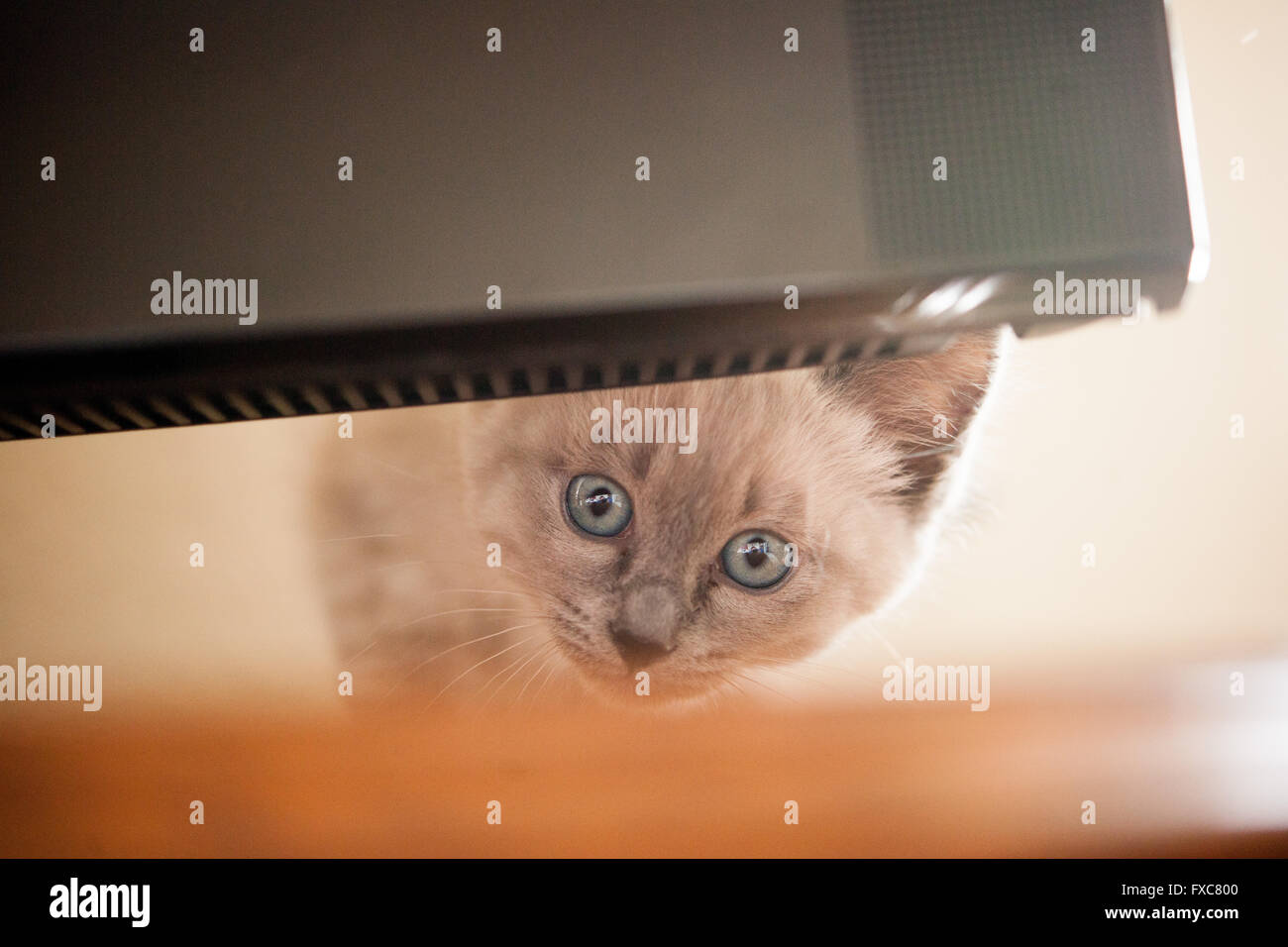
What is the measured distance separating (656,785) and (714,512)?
1.12 feet

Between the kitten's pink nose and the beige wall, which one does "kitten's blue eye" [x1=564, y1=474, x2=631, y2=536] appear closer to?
the kitten's pink nose

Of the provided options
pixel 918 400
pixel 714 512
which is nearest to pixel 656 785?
pixel 714 512

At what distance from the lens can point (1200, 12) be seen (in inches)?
42.6

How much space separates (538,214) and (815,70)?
22cm

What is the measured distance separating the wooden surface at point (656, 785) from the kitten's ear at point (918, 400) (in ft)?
0.97

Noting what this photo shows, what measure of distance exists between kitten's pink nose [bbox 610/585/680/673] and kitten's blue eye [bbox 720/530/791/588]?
8cm

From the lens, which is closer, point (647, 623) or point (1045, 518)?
point (647, 623)

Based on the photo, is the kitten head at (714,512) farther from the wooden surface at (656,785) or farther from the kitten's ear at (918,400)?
the wooden surface at (656,785)

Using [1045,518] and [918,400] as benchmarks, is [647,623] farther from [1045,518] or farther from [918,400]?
[1045,518]

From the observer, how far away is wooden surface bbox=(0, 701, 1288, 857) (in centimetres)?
102

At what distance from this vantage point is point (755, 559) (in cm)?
98
